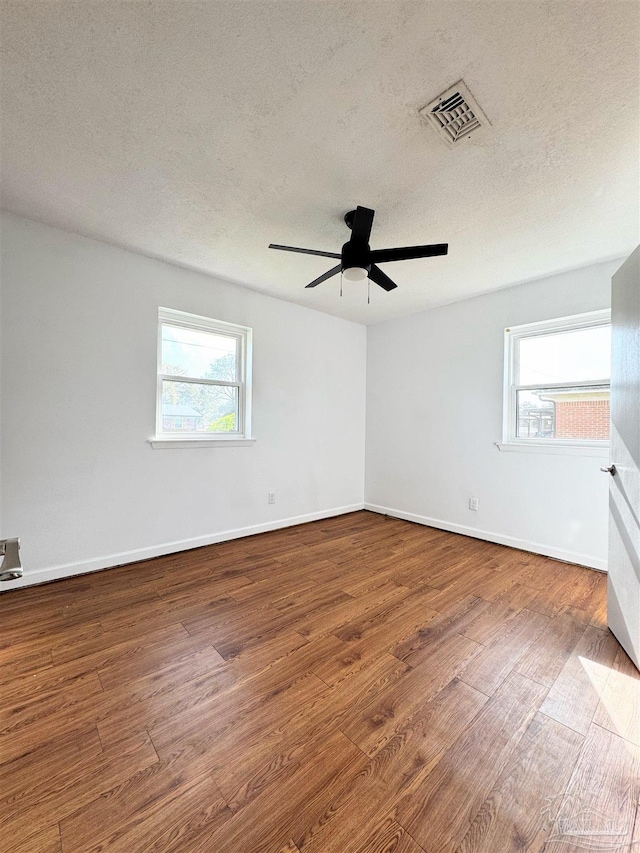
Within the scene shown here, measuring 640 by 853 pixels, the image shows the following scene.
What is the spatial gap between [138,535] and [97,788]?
207 cm

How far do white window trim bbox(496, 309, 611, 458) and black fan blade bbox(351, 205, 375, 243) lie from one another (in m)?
2.15

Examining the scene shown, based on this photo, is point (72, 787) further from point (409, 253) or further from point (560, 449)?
point (560, 449)

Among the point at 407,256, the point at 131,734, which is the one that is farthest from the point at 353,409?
the point at 131,734

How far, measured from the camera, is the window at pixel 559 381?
298cm

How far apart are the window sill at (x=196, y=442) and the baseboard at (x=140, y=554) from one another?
89 centimetres

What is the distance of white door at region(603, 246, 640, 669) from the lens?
5.52 feet

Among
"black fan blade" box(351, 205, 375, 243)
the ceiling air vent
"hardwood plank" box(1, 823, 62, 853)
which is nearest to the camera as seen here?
"hardwood plank" box(1, 823, 62, 853)

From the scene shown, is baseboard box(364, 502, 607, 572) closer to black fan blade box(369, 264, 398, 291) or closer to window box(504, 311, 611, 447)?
window box(504, 311, 611, 447)

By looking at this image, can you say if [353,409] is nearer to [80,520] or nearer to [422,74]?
[80,520]

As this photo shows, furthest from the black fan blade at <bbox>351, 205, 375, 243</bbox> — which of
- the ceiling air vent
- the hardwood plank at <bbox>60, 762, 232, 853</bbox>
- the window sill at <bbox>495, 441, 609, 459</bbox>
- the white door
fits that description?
the hardwood plank at <bbox>60, 762, 232, 853</bbox>

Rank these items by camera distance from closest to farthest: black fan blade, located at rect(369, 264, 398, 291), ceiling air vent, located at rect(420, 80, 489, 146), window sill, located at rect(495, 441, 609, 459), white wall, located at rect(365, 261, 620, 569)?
ceiling air vent, located at rect(420, 80, 489, 146), black fan blade, located at rect(369, 264, 398, 291), window sill, located at rect(495, 441, 609, 459), white wall, located at rect(365, 261, 620, 569)

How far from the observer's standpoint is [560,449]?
10.2ft

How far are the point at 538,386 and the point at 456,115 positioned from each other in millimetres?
2535

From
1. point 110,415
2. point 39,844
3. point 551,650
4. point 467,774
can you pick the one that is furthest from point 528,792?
point 110,415
